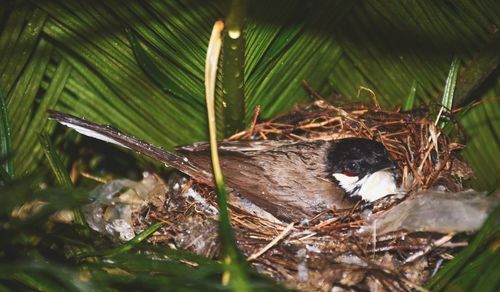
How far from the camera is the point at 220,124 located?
2.71 meters

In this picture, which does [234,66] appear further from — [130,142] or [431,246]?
[431,246]

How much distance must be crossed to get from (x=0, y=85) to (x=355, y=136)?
1.67 meters

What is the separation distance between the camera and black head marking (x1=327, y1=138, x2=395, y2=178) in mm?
2920

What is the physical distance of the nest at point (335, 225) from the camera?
215 cm

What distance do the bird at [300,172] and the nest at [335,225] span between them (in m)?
0.09

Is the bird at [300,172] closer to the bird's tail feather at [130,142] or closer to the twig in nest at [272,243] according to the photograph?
the bird's tail feather at [130,142]

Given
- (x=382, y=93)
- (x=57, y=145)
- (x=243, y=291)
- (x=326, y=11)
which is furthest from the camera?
(x=382, y=93)

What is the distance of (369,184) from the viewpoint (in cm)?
304

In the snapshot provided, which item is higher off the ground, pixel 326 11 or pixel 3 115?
pixel 326 11

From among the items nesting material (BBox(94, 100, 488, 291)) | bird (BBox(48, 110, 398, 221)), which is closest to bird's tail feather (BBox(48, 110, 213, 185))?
bird (BBox(48, 110, 398, 221))

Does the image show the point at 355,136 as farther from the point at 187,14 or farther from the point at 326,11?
the point at 187,14

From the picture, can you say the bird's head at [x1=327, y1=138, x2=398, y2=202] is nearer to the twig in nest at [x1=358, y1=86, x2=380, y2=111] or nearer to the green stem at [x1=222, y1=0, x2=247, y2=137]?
the twig in nest at [x1=358, y1=86, x2=380, y2=111]

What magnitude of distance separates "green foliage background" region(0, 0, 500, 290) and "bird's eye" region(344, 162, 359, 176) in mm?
423

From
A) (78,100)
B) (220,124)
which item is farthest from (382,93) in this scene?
(78,100)
